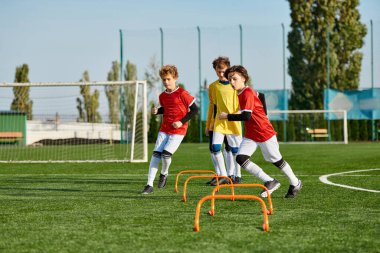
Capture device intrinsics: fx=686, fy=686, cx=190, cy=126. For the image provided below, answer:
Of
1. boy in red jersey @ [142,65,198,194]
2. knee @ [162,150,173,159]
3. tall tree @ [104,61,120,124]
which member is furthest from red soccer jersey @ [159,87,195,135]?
tall tree @ [104,61,120,124]

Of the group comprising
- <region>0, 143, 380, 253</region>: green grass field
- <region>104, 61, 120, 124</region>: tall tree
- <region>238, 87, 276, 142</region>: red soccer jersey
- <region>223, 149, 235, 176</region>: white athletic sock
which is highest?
<region>104, 61, 120, 124</region>: tall tree

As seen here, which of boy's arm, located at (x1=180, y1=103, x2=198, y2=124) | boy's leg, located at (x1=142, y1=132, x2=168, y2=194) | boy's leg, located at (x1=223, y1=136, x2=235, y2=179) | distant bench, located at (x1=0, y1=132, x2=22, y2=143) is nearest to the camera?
boy's leg, located at (x1=142, y1=132, x2=168, y2=194)

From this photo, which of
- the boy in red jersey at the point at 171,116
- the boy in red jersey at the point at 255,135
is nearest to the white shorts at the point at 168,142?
the boy in red jersey at the point at 171,116

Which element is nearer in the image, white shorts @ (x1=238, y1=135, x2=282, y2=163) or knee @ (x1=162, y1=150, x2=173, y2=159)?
white shorts @ (x1=238, y1=135, x2=282, y2=163)

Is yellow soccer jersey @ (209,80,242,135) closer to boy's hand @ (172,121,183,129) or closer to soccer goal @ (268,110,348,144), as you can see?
boy's hand @ (172,121,183,129)

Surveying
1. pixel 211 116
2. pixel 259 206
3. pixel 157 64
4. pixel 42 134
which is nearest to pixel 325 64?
pixel 157 64

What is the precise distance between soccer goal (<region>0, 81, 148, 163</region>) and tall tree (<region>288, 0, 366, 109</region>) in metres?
12.8

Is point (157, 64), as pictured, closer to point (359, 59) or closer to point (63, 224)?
point (359, 59)

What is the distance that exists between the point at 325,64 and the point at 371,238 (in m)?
41.9

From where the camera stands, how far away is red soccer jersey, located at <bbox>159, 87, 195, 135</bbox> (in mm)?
10195

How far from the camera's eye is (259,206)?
305 inches

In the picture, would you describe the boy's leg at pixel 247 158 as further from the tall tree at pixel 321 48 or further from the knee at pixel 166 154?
the tall tree at pixel 321 48

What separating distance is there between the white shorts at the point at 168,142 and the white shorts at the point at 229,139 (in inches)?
36.7

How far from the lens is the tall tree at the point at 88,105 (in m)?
33.6
